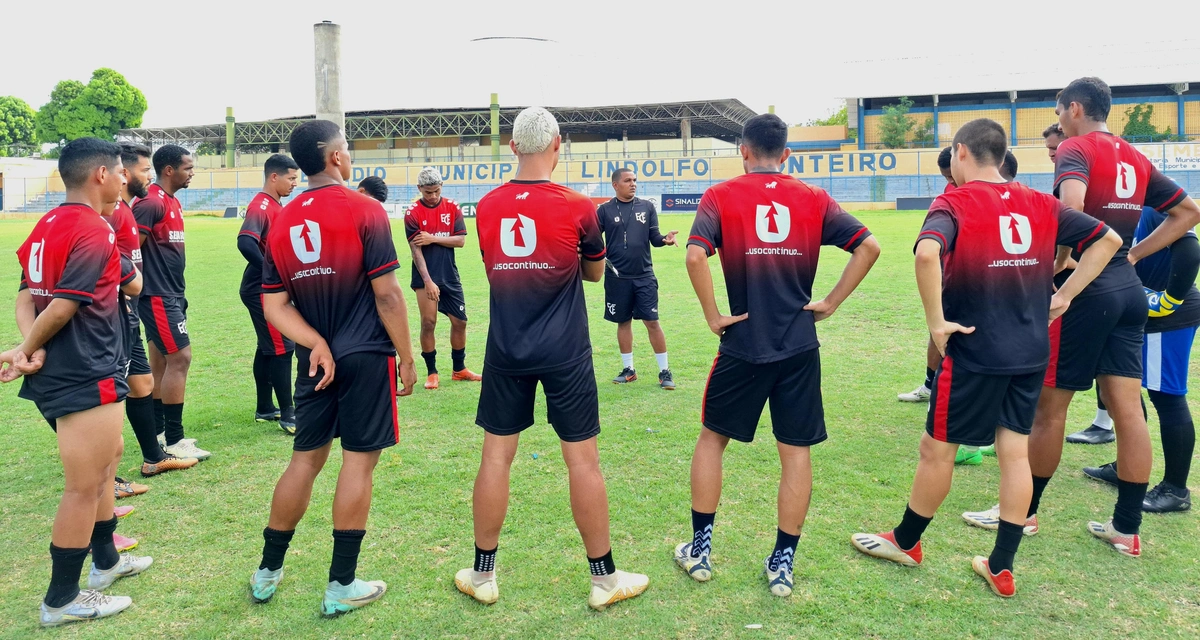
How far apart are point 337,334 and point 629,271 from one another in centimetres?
501

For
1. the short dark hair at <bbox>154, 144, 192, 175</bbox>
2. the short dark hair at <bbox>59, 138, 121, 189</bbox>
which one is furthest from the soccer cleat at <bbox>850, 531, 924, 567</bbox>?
the short dark hair at <bbox>154, 144, 192, 175</bbox>

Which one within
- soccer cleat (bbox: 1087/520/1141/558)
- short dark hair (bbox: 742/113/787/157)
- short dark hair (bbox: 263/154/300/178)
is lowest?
soccer cleat (bbox: 1087/520/1141/558)

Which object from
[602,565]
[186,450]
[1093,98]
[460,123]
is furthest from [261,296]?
[460,123]

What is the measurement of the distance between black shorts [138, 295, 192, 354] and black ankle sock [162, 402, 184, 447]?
464 mm

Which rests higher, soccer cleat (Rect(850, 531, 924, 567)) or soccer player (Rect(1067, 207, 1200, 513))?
soccer player (Rect(1067, 207, 1200, 513))

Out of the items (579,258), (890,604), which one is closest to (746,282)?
(579,258)

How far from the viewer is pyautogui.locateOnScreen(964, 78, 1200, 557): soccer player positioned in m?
4.56

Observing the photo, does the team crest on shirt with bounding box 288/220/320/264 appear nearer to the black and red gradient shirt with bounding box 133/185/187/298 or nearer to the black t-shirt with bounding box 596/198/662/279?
the black and red gradient shirt with bounding box 133/185/187/298

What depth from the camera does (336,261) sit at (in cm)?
389

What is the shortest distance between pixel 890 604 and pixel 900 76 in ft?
206

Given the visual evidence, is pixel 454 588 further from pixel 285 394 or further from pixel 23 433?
pixel 23 433

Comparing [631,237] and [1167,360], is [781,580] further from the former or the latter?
[631,237]

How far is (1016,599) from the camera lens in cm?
394

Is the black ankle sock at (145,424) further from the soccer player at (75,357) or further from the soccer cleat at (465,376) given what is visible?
the soccer cleat at (465,376)
